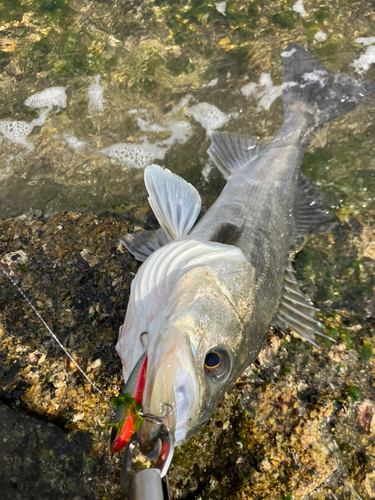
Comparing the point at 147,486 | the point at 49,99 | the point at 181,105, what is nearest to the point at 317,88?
the point at 181,105

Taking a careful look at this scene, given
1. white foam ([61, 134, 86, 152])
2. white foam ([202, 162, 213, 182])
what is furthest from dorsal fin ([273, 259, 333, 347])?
white foam ([61, 134, 86, 152])

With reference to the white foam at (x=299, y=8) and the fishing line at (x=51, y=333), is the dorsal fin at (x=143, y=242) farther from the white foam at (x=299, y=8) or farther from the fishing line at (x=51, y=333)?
the white foam at (x=299, y=8)

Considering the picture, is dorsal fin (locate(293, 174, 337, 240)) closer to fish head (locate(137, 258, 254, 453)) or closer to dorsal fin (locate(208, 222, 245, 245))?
dorsal fin (locate(208, 222, 245, 245))

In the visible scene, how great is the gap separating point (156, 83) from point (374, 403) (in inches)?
170

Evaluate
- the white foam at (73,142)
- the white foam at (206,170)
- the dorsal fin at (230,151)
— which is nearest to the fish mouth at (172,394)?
the dorsal fin at (230,151)

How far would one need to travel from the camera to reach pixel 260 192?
12.0 ft

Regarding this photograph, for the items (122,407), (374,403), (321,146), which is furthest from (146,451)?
(321,146)

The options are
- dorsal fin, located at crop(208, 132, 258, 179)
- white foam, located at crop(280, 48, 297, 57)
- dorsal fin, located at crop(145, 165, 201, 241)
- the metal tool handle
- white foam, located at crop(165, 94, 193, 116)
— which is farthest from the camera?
white foam, located at crop(280, 48, 297, 57)

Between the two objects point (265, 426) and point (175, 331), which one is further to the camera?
point (265, 426)

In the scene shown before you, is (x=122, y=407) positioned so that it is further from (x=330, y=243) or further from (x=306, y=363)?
(x=330, y=243)

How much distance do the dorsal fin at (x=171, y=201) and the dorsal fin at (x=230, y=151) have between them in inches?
34.0

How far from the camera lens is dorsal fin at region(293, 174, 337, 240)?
376 centimetres

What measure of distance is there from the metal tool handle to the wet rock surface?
0.91m

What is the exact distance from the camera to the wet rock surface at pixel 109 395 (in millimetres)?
2416
